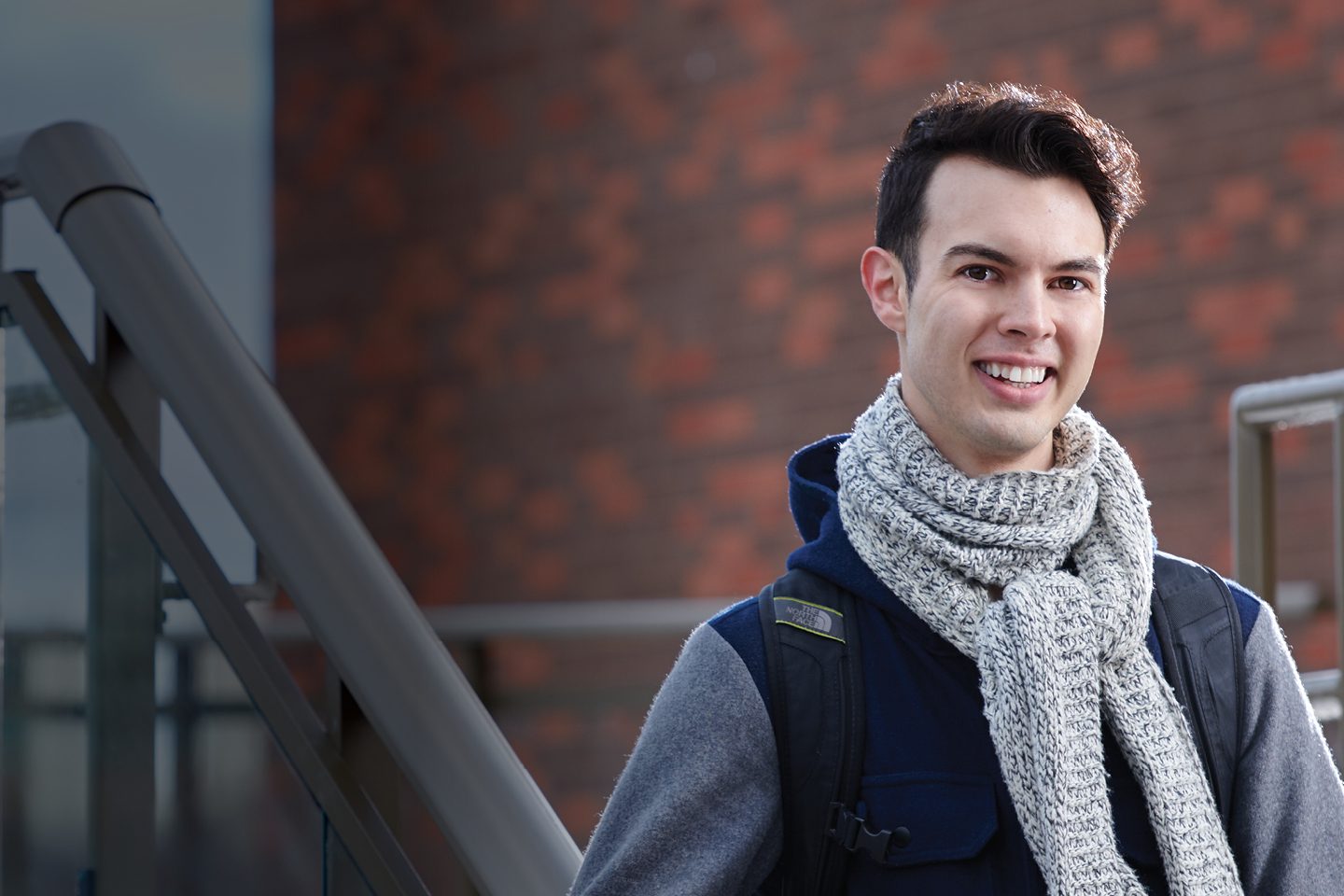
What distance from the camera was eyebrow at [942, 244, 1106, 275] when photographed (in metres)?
1.58

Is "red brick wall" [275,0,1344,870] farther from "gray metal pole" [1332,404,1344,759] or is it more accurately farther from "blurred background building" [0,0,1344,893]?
"gray metal pole" [1332,404,1344,759]

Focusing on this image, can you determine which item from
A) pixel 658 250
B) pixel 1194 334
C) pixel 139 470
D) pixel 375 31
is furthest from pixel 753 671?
pixel 375 31

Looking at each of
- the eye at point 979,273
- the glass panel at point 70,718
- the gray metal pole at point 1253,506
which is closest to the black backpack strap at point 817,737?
the eye at point 979,273

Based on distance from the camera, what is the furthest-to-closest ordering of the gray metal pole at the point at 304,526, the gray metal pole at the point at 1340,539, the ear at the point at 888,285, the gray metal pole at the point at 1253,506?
1. the gray metal pole at the point at 1253,506
2. the gray metal pole at the point at 1340,539
3. the gray metal pole at the point at 304,526
4. the ear at the point at 888,285

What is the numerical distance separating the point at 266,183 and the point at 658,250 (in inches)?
74.7

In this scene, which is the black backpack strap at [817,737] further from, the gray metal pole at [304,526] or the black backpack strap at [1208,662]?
the gray metal pole at [304,526]

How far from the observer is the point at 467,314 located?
272 inches

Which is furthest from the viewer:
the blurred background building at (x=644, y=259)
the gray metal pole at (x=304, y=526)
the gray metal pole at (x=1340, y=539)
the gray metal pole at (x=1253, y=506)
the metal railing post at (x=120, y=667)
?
the blurred background building at (x=644, y=259)

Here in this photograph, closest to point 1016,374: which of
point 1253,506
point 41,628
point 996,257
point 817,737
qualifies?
point 996,257

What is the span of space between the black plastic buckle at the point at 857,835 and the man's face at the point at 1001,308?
33cm

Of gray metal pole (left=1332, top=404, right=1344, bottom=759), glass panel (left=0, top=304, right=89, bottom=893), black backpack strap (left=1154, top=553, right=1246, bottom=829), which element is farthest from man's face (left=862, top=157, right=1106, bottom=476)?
gray metal pole (left=1332, top=404, right=1344, bottom=759)

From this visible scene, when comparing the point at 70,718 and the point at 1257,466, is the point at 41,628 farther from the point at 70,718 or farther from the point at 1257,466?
the point at 1257,466

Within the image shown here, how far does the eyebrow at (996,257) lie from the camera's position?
1585 millimetres

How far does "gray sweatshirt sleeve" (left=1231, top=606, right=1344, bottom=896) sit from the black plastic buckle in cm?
31
